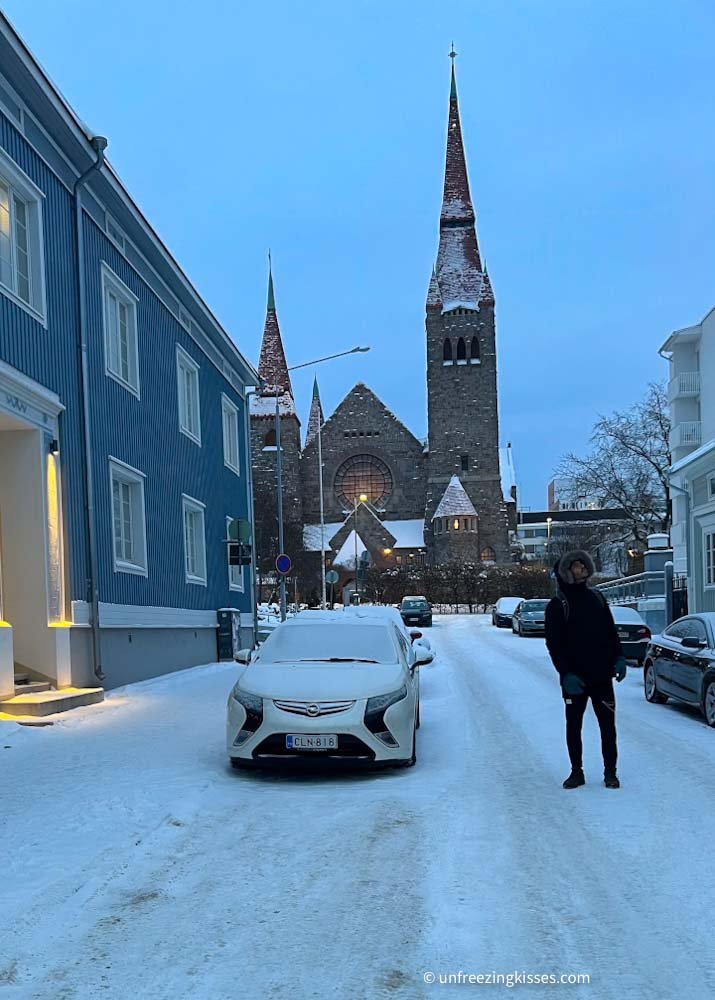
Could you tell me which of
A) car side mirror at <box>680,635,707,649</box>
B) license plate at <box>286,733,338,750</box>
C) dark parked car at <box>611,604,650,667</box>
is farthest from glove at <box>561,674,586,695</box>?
dark parked car at <box>611,604,650,667</box>

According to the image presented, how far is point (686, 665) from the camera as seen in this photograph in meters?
11.7

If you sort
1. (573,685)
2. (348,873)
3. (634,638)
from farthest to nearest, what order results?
(634,638)
(573,685)
(348,873)

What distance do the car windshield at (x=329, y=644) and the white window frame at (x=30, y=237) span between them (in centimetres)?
533

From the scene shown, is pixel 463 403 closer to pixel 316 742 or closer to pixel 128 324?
pixel 128 324

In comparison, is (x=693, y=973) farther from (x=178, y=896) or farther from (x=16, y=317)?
(x=16, y=317)

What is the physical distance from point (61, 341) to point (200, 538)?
8.16m

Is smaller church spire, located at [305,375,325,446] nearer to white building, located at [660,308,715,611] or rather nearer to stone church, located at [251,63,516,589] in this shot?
stone church, located at [251,63,516,589]

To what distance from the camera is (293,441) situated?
75.5 m

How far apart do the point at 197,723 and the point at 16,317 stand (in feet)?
16.9

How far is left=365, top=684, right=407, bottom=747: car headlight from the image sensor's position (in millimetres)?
7441

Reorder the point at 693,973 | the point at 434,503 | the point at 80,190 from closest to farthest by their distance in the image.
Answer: the point at 693,973 → the point at 80,190 → the point at 434,503

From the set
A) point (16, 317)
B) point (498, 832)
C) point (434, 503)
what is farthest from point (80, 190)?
point (434, 503)

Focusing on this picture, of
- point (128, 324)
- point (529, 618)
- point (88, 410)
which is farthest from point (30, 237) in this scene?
point (529, 618)

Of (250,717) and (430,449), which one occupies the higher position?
(430,449)
